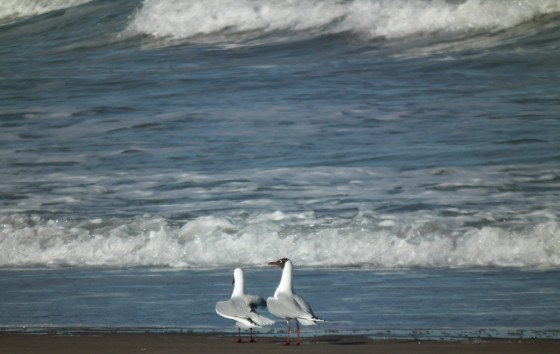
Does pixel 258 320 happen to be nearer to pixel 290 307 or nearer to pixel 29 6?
pixel 290 307

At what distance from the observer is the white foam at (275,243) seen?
27.4 ft

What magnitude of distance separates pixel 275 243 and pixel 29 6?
48.3ft

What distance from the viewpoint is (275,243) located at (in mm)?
9031

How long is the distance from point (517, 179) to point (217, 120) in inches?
188

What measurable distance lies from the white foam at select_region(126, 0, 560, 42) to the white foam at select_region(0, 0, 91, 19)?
82.6 inches

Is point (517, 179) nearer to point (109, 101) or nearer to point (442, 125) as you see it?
point (442, 125)

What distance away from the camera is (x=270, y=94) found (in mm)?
15281

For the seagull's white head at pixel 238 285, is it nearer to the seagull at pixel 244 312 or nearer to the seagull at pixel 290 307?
the seagull at pixel 244 312

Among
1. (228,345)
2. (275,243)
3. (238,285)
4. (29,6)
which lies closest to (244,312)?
(228,345)

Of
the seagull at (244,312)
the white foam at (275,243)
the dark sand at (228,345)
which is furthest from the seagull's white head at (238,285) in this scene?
the white foam at (275,243)

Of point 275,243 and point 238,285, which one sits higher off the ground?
point 238,285

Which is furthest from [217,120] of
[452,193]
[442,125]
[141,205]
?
[452,193]

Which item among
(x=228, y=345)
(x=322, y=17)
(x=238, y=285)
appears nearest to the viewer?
(x=228, y=345)

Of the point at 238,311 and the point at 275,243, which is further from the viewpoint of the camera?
the point at 275,243
